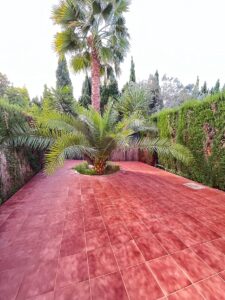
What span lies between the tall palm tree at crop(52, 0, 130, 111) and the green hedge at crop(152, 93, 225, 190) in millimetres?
3830

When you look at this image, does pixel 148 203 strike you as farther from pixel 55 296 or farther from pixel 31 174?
pixel 31 174

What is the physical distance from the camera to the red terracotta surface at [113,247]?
4.46 feet

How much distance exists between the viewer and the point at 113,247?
187 centimetres

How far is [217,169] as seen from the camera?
4.05 meters

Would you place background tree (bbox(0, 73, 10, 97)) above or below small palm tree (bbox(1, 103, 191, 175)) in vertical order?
above

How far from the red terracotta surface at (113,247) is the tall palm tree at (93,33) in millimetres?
5418

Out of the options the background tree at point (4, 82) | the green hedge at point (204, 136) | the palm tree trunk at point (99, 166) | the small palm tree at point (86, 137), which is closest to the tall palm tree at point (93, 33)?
the small palm tree at point (86, 137)

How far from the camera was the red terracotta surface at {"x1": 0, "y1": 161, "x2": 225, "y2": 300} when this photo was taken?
136cm

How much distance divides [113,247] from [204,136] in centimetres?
390

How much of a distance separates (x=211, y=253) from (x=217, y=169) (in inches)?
111

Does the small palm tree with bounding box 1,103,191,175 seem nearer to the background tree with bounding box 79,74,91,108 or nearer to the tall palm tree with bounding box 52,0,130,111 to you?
the tall palm tree with bounding box 52,0,130,111

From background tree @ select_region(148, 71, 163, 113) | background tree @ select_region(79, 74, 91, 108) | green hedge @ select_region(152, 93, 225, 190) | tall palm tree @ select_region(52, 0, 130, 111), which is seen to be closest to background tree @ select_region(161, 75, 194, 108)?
background tree @ select_region(148, 71, 163, 113)

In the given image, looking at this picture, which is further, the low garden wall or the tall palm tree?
the tall palm tree

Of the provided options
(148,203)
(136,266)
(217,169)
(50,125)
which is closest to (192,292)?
(136,266)
